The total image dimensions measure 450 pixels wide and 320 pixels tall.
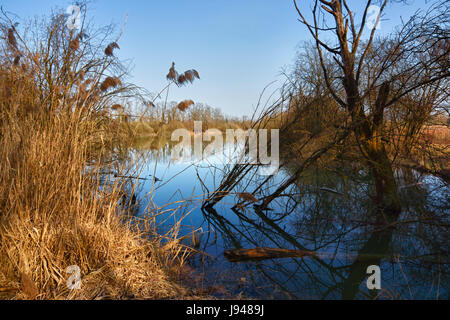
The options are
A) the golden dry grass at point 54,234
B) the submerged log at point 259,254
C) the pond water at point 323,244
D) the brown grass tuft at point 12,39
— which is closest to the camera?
the golden dry grass at point 54,234

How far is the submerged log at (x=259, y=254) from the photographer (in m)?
2.97

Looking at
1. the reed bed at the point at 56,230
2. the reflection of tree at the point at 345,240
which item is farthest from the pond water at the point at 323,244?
the reed bed at the point at 56,230

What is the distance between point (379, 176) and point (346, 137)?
733 mm

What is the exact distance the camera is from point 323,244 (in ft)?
11.5

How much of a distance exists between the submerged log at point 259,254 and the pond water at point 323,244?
0.22 feet

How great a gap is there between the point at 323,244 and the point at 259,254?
98 cm

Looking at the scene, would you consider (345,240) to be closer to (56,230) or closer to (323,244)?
(323,244)

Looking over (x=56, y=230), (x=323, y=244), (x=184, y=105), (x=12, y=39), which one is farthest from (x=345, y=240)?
(x=12, y=39)

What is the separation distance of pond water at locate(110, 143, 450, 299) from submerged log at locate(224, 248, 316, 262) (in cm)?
7

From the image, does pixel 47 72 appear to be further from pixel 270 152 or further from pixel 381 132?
pixel 381 132

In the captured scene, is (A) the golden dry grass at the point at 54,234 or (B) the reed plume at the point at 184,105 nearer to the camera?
(A) the golden dry grass at the point at 54,234

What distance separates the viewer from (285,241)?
12.1ft

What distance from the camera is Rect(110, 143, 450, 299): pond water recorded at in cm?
244

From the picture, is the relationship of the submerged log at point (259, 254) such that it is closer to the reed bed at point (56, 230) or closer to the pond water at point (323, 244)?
the pond water at point (323, 244)
